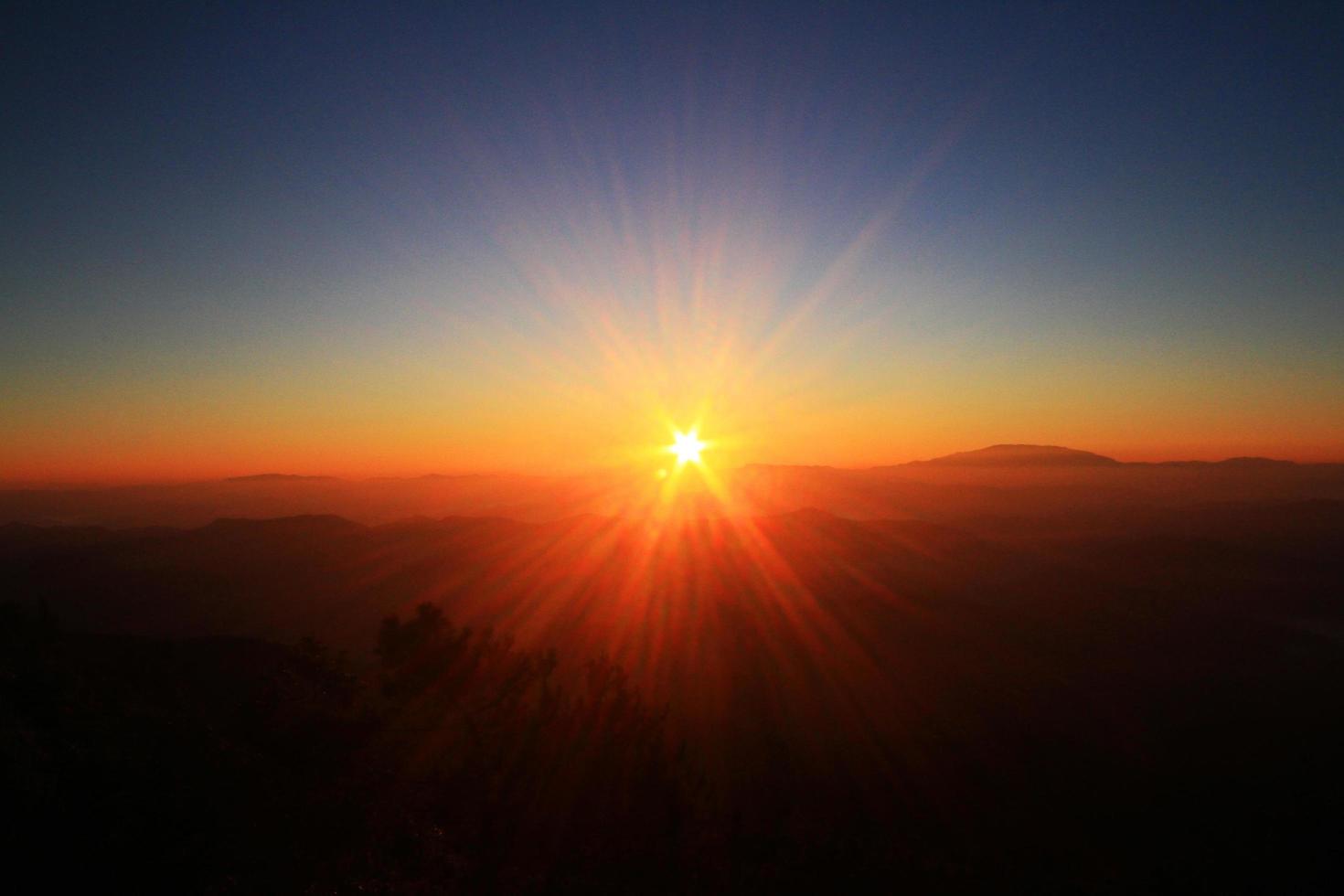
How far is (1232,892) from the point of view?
99.3ft

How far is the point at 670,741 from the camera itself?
43.8 m

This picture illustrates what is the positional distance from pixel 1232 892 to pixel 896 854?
15.8 m

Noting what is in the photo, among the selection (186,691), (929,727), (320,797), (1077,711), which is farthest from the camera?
(1077,711)

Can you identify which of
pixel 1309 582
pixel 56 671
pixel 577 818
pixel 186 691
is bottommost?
pixel 1309 582

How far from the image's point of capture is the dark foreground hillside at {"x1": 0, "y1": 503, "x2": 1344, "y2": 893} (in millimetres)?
20219

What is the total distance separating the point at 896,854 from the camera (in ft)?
99.0

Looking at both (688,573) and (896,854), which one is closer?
(896,854)

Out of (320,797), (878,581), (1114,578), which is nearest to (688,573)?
(878,581)

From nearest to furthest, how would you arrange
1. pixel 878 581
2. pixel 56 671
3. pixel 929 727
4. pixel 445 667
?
pixel 56 671
pixel 445 667
pixel 929 727
pixel 878 581

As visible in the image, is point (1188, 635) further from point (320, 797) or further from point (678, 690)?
point (320, 797)

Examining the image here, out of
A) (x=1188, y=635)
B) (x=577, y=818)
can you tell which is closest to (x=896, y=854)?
(x=577, y=818)

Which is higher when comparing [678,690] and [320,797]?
[320,797]

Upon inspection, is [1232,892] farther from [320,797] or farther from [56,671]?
[56,671]

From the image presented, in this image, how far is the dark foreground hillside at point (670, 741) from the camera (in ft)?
66.3
